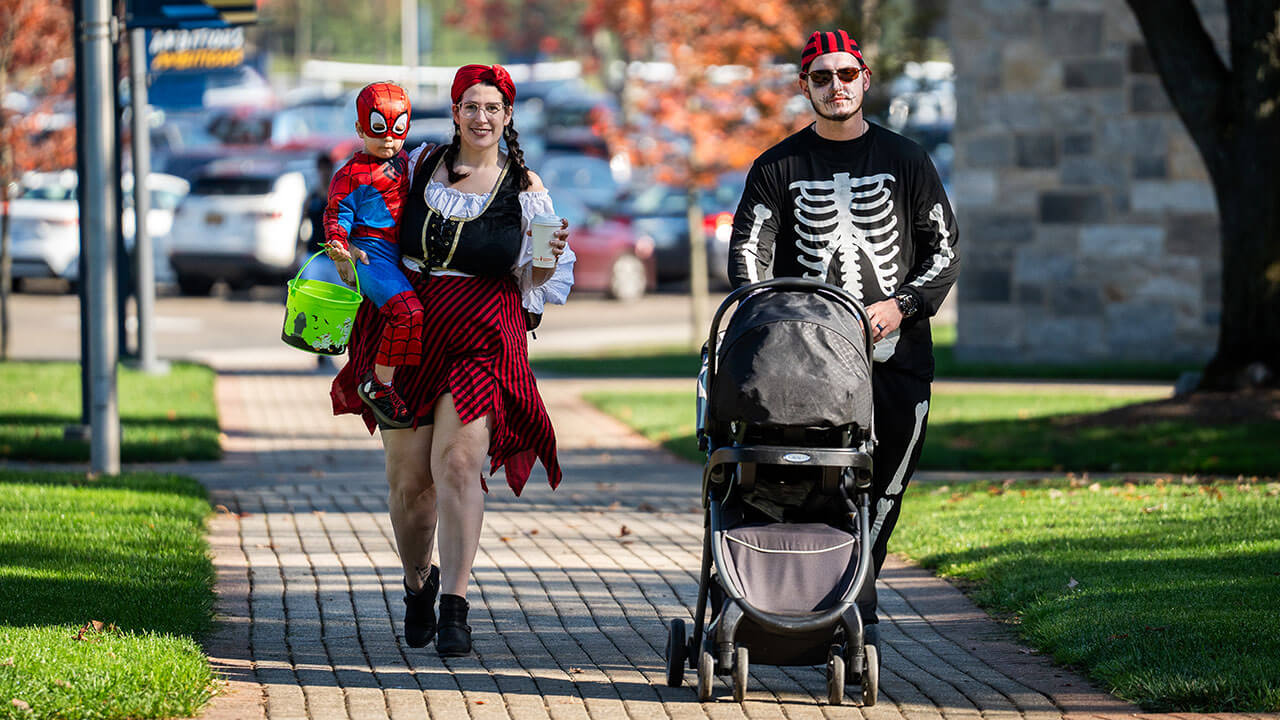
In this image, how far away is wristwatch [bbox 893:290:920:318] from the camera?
5.50 m

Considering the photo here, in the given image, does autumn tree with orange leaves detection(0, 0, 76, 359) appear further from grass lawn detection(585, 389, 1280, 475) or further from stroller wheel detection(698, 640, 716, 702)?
stroller wheel detection(698, 640, 716, 702)

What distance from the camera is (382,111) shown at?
5.88 meters

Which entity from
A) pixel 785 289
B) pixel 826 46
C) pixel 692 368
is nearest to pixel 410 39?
pixel 692 368

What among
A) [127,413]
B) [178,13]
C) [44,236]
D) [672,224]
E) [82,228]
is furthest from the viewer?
[672,224]

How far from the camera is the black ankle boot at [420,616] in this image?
6.04 metres

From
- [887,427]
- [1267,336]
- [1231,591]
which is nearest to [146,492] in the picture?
[887,427]

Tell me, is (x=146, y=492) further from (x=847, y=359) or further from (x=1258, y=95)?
(x=1258, y=95)

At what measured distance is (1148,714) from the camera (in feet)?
16.9

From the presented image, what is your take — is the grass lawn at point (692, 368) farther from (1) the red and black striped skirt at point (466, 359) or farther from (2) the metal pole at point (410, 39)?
(2) the metal pole at point (410, 39)

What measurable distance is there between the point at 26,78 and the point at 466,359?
40.4 feet

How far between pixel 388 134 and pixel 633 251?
2128 cm

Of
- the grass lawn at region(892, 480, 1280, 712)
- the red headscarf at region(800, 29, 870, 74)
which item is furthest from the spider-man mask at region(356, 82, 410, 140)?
the grass lawn at region(892, 480, 1280, 712)

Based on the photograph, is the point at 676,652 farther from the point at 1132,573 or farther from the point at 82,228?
the point at 82,228

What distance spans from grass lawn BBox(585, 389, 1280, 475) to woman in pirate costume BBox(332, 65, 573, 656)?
555 cm
